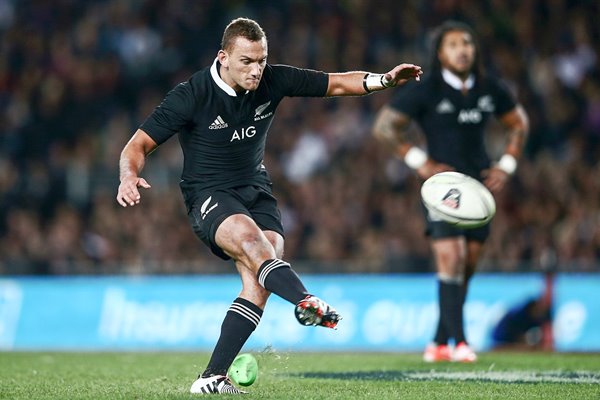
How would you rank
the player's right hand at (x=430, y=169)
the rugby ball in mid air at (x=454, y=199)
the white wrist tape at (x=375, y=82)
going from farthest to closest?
1. the player's right hand at (x=430, y=169)
2. the rugby ball in mid air at (x=454, y=199)
3. the white wrist tape at (x=375, y=82)

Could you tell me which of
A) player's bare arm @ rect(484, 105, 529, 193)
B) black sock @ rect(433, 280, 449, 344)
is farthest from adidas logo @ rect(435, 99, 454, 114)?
black sock @ rect(433, 280, 449, 344)

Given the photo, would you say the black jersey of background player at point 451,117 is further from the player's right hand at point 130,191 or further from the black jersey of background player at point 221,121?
the player's right hand at point 130,191

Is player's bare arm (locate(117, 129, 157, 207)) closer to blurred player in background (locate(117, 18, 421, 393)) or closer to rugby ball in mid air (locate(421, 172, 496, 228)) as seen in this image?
blurred player in background (locate(117, 18, 421, 393))

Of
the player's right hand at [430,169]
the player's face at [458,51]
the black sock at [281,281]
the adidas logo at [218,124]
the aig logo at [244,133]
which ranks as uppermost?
the player's face at [458,51]

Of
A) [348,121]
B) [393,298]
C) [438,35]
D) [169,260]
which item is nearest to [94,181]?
[169,260]

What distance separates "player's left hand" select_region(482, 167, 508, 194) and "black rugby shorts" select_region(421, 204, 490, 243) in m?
0.33

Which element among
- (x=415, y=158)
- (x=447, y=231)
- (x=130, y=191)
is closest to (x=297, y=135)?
(x=415, y=158)

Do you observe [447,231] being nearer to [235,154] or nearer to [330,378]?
[330,378]

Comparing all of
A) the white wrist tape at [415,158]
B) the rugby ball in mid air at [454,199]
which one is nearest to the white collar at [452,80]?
the white wrist tape at [415,158]

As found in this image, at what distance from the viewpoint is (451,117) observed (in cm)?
993

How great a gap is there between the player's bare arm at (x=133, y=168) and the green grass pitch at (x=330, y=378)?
1104 mm

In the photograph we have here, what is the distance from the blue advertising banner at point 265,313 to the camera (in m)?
13.1

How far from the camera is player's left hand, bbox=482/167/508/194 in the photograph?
9.76 meters

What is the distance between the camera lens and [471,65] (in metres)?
10.0
